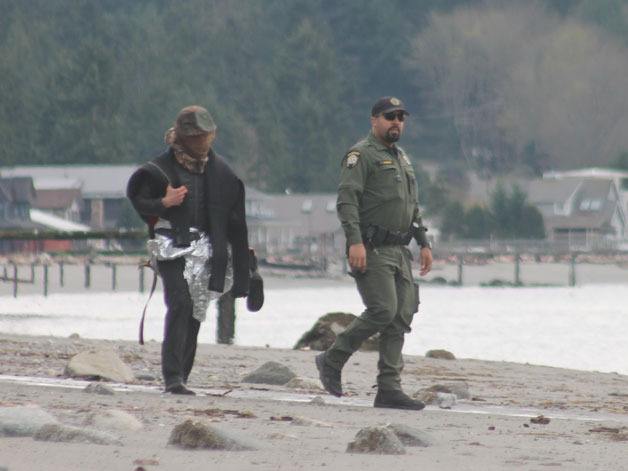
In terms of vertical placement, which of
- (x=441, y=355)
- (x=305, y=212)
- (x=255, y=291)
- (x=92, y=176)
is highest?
(x=92, y=176)

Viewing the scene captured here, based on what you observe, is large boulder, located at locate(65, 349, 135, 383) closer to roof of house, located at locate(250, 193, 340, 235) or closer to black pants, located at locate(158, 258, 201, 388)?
black pants, located at locate(158, 258, 201, 388)

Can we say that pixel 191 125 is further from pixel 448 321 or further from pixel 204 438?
pixel 448 321

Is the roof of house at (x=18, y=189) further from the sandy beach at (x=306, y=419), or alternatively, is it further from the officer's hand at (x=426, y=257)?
the officer's hand at (x=426, y=257)

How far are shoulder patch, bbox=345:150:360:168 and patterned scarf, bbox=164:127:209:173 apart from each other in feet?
2.37

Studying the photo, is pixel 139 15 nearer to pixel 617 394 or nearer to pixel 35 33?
pixel 35 33

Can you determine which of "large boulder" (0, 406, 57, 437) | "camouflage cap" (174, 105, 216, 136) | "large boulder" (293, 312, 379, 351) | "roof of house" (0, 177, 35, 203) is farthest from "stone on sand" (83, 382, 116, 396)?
"roof of house" (0, 177, 35, 203)

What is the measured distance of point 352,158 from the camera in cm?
1078

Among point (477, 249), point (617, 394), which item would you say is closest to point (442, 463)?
point (617, 394)

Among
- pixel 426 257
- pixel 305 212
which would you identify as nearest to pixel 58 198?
pixel 305 212

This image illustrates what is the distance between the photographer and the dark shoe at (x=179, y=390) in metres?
10.5

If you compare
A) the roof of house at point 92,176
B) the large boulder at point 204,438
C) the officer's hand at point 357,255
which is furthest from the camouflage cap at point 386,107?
the roof of house at point 92,176

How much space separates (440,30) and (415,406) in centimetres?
13855

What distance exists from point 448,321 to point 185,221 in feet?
121

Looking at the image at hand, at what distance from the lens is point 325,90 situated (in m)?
136
